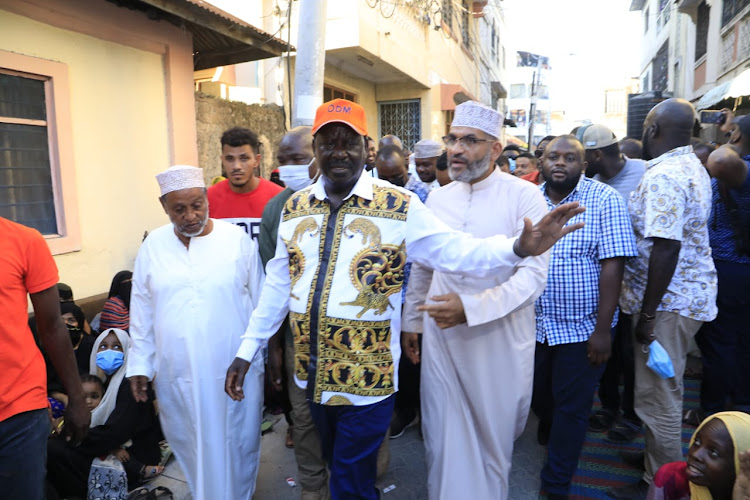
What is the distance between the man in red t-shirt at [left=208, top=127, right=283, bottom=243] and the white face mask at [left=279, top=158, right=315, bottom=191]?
50cm

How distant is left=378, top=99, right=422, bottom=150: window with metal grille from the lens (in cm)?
1454

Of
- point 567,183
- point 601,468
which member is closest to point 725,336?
point 601,468

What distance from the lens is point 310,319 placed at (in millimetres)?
2279

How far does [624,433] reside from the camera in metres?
3.90

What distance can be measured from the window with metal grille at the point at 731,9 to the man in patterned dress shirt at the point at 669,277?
33.0ft

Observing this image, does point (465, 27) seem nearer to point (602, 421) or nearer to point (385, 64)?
point (385, 64)

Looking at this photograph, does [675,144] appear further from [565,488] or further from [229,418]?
[229,418]

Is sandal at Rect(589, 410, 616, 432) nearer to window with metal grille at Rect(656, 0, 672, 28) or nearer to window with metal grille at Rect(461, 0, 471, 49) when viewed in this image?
window with metal grille at Rect(461, 0, 471, 49)

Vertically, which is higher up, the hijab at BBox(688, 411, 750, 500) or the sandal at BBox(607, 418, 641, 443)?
the hijab at BBox(688, 411, 750, 500)

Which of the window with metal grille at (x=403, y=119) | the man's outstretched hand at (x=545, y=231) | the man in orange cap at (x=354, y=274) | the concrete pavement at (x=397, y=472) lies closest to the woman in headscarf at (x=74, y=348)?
the concrete pavement at (x=397, y=472)

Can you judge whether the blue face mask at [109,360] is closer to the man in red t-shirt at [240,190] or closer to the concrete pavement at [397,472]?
the concrete pavement at [397,472]

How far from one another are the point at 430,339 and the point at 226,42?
620 cm

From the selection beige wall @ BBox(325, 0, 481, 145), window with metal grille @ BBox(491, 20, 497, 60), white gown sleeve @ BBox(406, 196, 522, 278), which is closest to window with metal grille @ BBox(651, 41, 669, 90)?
window with metal grille @ BBox(491, 20, 497, 60)

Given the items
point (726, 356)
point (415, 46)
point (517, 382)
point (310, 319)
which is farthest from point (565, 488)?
point (415, 46)
